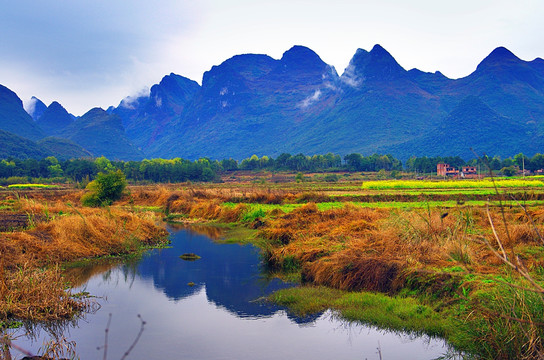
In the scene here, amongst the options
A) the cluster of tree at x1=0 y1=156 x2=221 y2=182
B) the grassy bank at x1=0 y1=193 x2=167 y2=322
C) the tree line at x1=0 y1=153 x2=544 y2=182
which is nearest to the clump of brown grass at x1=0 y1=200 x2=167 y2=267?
the grassy bank at x1=0 y1=193 x2=167 y2=322

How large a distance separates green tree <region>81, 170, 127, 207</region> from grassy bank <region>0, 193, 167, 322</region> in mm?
15782

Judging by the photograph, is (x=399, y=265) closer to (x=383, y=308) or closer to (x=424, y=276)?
(x=424, y=276)

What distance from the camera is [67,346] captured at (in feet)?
33.9

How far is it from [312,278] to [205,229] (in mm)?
18020

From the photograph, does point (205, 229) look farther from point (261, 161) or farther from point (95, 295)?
point (261, 161)

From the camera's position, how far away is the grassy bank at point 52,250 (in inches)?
495

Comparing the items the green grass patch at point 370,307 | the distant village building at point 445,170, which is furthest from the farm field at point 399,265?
the distant village building at point 445,170

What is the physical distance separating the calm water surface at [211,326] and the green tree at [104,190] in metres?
28.8

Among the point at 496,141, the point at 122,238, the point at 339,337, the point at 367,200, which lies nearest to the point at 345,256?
the point at 339,337

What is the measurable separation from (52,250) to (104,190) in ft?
89.4

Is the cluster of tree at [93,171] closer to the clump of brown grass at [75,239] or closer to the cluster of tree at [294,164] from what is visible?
the cluster of tree at [294,164]

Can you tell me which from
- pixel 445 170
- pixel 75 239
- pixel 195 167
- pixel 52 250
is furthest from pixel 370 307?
pixel 445 170

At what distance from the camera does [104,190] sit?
153 feet

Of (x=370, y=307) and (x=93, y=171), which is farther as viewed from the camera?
(x=93, y=171)
